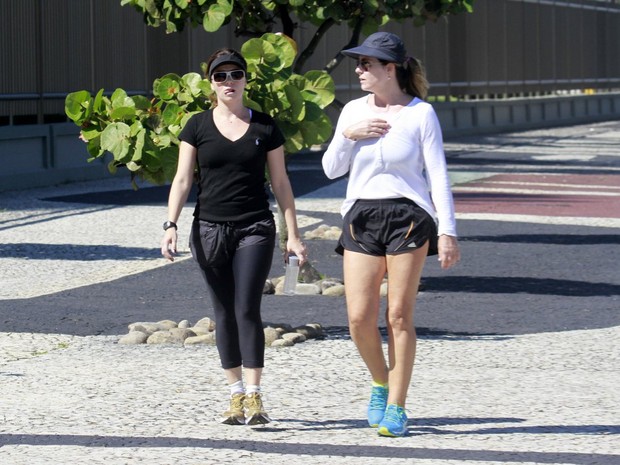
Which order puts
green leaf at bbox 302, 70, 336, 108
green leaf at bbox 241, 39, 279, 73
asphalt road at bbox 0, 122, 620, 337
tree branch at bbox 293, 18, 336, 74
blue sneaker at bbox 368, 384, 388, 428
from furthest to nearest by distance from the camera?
1. tree branch at bbox 293, 18, 336, 74
2. asphalt road at bbox 0, 122, 620, 337
3. green leaf at bbox 302, 70, 336, 108
4. green leaf at bbox 241, 39, 279, 73
5. blue sneaker at bbox 368, 384, 388, 428

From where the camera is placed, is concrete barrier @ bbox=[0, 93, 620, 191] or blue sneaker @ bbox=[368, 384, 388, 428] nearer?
blue sneaker @ bbox=[368, 384, 388, 428]

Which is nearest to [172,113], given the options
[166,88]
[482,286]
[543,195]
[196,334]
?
[166,88]

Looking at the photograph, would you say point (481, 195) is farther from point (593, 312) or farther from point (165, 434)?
point (165, 434)

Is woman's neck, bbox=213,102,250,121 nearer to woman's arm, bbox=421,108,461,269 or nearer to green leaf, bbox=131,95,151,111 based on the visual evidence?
woman's arm, bbox=421,108,461,269

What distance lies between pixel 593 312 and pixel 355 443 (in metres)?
4.91

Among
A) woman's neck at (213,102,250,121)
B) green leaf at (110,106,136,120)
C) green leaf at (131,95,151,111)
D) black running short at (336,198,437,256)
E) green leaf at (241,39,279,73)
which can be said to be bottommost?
black running short at (336,198,437,256)

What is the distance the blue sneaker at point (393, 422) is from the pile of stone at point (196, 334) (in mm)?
2829

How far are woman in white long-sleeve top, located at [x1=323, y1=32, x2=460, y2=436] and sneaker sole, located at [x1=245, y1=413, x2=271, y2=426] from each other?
1.95ft

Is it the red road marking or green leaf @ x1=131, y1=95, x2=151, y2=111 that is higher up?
green leaf @ x1=131, y1=95, x2=151, y2=111

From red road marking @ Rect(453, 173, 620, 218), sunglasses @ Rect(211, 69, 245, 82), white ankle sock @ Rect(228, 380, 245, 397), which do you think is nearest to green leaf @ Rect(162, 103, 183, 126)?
sunglasses @ Rect(211, 69, 245, 82)

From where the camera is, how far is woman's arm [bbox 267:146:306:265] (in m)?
7.36

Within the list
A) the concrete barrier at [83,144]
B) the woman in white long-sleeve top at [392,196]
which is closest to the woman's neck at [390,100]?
the woman in white long-sleeve top at [392,196]

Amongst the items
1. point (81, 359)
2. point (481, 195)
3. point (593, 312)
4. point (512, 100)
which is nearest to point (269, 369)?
point (81, 359)

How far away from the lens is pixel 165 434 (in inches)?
274
